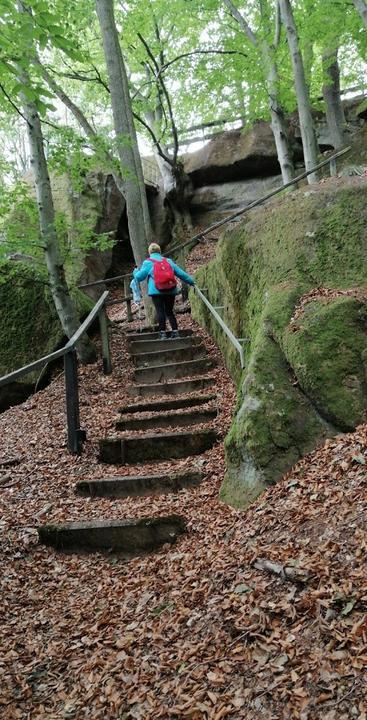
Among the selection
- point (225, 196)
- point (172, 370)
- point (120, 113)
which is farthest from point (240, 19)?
point (172, 370)

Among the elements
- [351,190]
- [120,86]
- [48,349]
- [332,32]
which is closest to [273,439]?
[351,190]

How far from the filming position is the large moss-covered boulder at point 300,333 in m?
4.08

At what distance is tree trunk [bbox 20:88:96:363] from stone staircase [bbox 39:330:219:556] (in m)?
1.29

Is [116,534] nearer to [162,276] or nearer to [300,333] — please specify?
[300,333]

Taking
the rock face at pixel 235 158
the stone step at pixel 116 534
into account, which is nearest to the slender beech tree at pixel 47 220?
the stone step at pixel 116 534

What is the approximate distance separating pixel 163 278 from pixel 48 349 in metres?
2.43

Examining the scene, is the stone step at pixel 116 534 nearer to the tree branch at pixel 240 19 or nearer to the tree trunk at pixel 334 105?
the tree branch at pixel 240 19

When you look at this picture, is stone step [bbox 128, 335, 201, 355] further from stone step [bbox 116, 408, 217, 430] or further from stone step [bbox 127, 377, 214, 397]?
stone step [bbox 116, 408, 217, 430]

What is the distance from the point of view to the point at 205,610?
293 cm

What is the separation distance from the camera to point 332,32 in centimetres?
1173

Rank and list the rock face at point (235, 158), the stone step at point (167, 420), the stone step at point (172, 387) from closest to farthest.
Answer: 1. the stone step at point (167, 420)
2. the stone step at point (172, 387)
3. the rock face at point (235, 158)

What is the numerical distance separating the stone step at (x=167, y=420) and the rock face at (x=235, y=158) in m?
16.4

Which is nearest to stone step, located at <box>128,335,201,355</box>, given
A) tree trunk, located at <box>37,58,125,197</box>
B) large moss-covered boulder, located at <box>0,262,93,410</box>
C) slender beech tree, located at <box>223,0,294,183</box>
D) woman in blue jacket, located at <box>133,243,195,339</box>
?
woman in blue jacket, located at <box>133,243,195,339</box>

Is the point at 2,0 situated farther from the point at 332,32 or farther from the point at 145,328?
the point at 332,32
